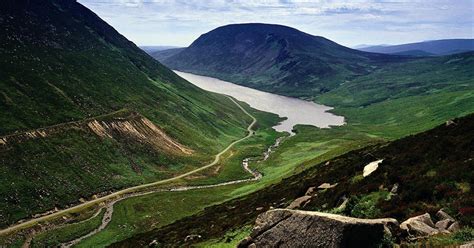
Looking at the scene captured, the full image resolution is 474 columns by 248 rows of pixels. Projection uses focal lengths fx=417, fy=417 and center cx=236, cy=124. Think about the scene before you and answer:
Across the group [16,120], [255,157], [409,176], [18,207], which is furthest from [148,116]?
[409,176]

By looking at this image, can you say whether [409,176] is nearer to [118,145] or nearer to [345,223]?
[345,223]

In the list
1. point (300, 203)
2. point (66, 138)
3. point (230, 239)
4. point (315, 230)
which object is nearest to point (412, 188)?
point (315, 230)

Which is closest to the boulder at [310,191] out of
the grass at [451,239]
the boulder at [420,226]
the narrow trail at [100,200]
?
the boulder at [420,226]

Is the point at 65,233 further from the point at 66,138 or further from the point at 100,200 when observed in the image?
the point at 66,138

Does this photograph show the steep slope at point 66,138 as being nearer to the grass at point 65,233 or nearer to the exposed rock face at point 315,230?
the grass at point 65,233

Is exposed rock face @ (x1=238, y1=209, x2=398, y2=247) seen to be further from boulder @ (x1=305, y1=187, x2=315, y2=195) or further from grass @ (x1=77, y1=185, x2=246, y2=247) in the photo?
grass @ (x1=77, y1=185, x2=246, y2=247)

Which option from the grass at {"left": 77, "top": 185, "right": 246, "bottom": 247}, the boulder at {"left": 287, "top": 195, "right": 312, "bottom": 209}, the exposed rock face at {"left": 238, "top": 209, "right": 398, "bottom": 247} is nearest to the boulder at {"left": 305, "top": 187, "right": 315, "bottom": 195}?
the boulder at {"left": 287, "top": 195, "right": 312, "bottom": 209}
